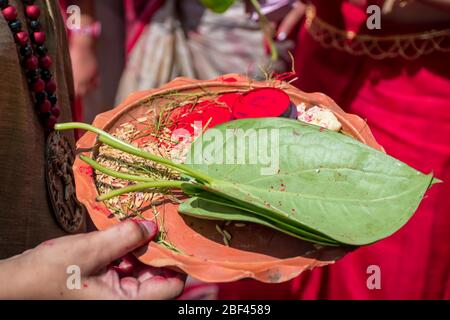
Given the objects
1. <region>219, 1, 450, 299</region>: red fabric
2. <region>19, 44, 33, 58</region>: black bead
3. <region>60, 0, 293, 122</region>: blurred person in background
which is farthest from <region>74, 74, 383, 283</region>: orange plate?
<region>60, 0, 293, 122</region>: blurred person in background

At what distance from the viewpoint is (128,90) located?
64.4 inches

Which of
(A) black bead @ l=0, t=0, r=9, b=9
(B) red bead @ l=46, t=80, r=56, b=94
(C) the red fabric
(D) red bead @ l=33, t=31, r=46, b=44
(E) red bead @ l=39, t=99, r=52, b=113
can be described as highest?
(A) black bead @ l=0, t=0, r=9, b=9

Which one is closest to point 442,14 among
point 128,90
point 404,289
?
point 404,289

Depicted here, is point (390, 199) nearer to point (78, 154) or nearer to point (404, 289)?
point (78, 154)

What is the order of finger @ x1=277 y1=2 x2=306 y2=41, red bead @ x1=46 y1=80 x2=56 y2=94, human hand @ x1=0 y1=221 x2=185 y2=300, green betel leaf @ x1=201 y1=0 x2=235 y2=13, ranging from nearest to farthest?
human hand @ x1=0 y1=221 x2=185 y2=300
red bead @ x1=46 y1=80 x2=56 y2=94
green betel leaf @ x1=201 y1=0 x2=235 y2=13
finger @ x1=277 y1=2 x2=306 y2=41

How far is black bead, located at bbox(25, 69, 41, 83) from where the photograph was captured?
590 mm

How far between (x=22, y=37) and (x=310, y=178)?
33cm

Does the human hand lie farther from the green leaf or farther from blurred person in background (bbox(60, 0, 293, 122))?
blurred person in background (bbox(60, 0, 293, 122))

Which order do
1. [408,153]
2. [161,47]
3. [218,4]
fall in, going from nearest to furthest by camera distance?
[218,4] < [408,153] < [161,47]

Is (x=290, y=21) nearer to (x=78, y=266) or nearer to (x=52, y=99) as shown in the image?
(x=52, y=99)

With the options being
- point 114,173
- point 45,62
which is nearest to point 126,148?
point 114,173

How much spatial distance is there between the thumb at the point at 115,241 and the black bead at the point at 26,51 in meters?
0.21

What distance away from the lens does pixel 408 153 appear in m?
1.05

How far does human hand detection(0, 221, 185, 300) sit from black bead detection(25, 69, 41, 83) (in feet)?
0.60
